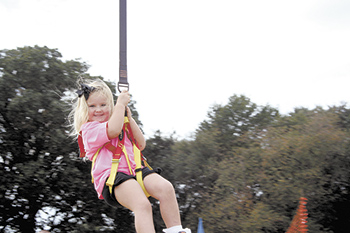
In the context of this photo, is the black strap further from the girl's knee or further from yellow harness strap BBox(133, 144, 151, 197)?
the girl's knee

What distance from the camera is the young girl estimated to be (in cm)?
234

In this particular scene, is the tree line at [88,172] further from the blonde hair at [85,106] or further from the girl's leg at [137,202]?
the girl's leg at [137,202]

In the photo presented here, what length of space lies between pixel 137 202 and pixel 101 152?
0.51 meters

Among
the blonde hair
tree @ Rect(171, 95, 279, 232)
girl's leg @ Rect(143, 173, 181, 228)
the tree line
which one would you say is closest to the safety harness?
girl's leg @ Rect(143, 173, 181, 228)

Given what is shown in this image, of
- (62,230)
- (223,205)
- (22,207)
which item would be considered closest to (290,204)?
(223,205)

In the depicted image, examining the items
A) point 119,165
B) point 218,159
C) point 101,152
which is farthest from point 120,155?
point 218,159

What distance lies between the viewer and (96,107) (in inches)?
107

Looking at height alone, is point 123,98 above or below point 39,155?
above

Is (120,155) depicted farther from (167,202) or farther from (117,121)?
(167,202)

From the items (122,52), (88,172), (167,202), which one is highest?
(122,52)

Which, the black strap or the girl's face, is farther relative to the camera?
the girl's face

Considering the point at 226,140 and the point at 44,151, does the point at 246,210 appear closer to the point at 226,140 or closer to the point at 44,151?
the point at 226,140

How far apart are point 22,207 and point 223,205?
409 cm

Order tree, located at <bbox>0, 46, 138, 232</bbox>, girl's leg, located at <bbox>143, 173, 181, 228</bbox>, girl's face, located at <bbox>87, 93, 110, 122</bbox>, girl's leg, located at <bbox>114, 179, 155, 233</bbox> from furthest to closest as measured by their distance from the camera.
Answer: tree, located at <bbox>0, 46, 138, 232</bbox> < girl's face, located at <bbox>87, 93, 110, 122</bbox> < girl's leg, located at <bbox>143, 173, 181, 228</bbox> < girl's leg, located at <bbox>114, 179, 155, 233</bbox>
